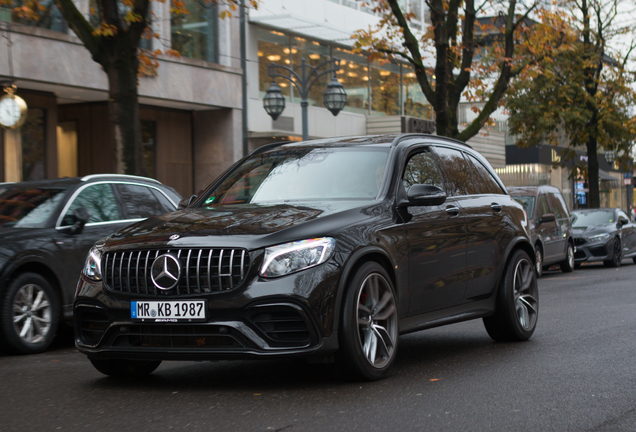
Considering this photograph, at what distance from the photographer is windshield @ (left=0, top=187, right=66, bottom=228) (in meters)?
8.80

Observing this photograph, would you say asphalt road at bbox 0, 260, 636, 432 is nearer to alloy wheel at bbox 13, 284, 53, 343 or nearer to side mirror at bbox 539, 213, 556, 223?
alloy wheel at bbox 13, 284, 53, 343

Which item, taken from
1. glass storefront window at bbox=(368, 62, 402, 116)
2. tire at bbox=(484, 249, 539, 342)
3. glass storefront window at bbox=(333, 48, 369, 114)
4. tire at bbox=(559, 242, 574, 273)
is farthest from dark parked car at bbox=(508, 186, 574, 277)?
glass storefront window at bbox=(368, 62, 402, 116)

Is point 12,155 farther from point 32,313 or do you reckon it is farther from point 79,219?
point 32,313

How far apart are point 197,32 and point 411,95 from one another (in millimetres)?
15139

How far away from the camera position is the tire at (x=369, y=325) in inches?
221

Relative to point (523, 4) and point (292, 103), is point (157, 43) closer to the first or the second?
point (292, 103)

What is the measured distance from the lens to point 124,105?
13.1m

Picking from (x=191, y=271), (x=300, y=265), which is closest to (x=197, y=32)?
(x=191, y=271)

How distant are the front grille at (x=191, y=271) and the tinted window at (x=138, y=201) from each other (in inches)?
165

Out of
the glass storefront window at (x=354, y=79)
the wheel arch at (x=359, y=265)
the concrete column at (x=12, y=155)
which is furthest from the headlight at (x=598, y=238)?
the wheel arch at (x=359, y=265)

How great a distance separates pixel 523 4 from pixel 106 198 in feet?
55.6

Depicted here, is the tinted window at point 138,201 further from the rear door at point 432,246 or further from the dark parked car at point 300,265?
the rear door at point 432,246

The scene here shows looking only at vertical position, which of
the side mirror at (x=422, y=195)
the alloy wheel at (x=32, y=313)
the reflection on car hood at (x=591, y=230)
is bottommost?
the alloy wheel at (x=32, y=313)

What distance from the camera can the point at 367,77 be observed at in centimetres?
3472
